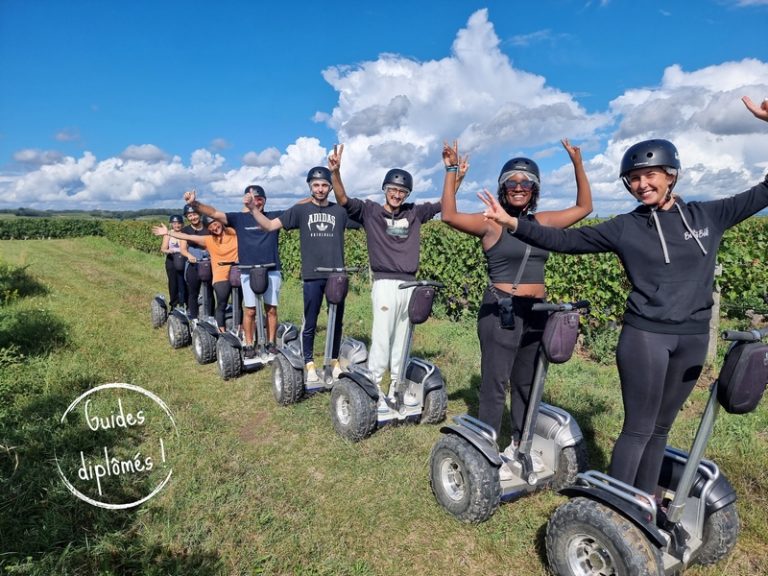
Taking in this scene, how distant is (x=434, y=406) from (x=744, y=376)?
2.81 meters

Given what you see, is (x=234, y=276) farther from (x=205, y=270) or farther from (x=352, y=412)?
(x=352, y=412)

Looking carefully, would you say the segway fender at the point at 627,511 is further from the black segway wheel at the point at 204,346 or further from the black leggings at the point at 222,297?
the black segway wheel at the point at 204,346

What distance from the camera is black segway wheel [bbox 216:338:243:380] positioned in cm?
601

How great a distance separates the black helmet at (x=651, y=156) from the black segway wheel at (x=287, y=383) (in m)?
3.84

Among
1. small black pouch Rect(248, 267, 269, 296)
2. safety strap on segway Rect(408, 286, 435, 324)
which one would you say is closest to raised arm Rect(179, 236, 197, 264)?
small black pouch Rect(248, 267, 269, 296)

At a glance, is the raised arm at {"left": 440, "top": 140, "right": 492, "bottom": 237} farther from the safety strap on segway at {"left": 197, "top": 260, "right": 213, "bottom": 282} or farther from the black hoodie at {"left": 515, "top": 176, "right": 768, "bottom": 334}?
the safety strap on segway at {"left": 197, "top": 260, "right": 213, "bottom": 282}

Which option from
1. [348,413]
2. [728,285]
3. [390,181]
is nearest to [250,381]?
[348,413]

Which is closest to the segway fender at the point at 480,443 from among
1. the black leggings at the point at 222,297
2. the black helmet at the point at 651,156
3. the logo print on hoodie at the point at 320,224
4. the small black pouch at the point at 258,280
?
the black helmet at the point at 651,156

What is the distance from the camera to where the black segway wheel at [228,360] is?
6012 millimetres

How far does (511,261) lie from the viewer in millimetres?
3082

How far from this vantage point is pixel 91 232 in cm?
5759

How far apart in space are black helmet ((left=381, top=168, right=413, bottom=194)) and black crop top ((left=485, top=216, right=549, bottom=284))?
1364mm

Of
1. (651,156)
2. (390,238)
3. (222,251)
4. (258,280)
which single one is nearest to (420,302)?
(390,238)

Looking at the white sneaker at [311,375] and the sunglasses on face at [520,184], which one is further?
the white sneaker at [311,375]
